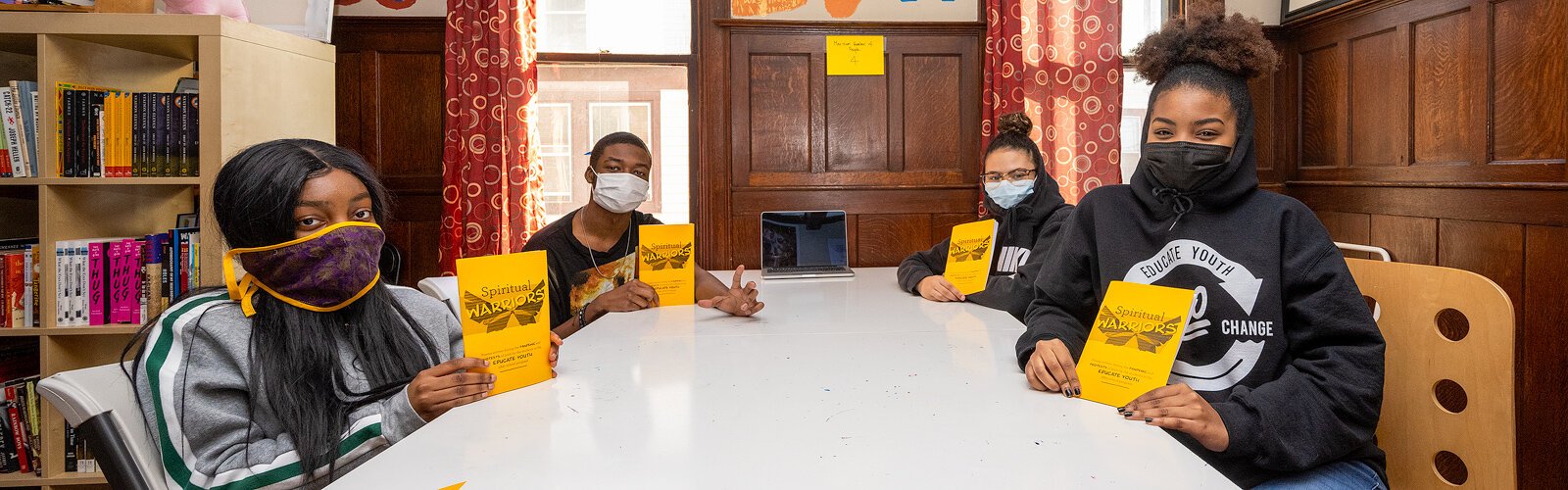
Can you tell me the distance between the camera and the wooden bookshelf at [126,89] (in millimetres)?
1858

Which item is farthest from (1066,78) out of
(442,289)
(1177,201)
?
(442,289)

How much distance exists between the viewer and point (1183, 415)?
96 cm

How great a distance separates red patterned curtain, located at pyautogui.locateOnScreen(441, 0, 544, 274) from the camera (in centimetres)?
294

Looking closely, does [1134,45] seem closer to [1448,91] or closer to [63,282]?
[1448,91]

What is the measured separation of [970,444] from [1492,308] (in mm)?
857

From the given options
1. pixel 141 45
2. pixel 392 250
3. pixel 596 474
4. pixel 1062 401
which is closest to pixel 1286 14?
pixel 1062 401

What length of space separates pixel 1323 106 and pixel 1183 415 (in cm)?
280

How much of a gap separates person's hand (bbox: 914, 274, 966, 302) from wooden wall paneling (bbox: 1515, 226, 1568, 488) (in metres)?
1.69

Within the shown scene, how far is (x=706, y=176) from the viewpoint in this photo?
3199mm

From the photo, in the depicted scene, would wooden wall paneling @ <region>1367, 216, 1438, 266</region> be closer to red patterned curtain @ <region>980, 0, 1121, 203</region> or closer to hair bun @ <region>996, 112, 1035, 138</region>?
red patterned curtain @ <region>980, 0, 1121, 203</region>

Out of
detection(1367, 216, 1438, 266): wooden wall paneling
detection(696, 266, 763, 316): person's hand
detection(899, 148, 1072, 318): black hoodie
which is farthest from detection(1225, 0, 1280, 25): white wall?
detection(696, 266, 763, 316): person's hand

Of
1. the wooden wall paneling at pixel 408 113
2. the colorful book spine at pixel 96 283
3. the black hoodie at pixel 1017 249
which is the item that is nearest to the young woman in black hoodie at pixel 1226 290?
the black hoodie at pixel 1017 249

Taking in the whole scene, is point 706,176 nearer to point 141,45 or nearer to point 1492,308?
point 141,45

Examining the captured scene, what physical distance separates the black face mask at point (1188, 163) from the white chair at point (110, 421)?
1530mm
